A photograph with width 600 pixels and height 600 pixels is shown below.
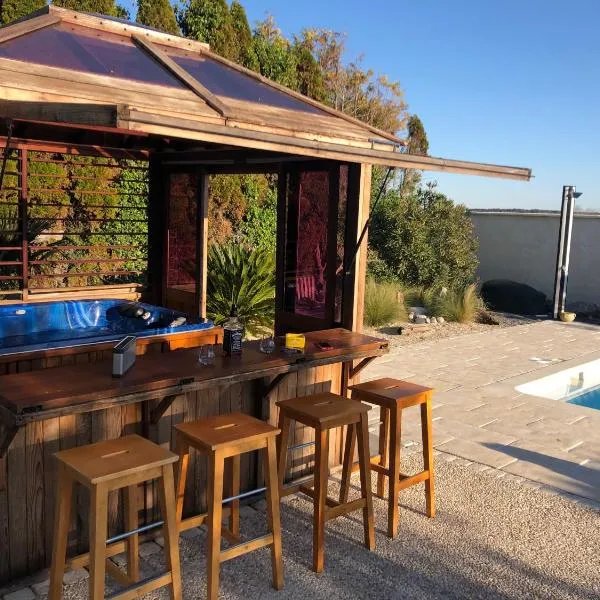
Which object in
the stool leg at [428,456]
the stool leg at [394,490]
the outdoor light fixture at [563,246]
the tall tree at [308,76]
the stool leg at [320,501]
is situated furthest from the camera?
the tall tree at [308,76]

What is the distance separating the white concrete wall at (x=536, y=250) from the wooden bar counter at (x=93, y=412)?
11104 mm

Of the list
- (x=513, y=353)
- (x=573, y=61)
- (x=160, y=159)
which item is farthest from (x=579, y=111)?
(x=160, y=159)

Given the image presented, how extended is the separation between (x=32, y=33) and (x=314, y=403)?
9.29ft

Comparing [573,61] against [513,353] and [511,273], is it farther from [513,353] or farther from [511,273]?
[513,353]

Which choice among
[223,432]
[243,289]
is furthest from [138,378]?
[243,289]

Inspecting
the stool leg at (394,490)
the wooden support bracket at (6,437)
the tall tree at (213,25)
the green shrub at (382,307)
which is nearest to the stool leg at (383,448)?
the stool leg at (394,490)

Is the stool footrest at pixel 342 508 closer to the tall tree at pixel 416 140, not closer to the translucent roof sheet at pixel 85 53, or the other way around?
the translucent roof sheet at pixel 85 53

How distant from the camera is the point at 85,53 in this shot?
13.0ft

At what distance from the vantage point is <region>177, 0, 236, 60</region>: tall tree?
11469 millimetres

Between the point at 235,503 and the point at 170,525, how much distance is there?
826 mm

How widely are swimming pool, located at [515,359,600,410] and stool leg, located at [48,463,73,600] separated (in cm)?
560

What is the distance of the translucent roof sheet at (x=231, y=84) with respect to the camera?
13.7 ft

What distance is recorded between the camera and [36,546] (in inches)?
123

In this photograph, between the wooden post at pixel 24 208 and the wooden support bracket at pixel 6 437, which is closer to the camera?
the wooden support bracket at pixel 6 437
